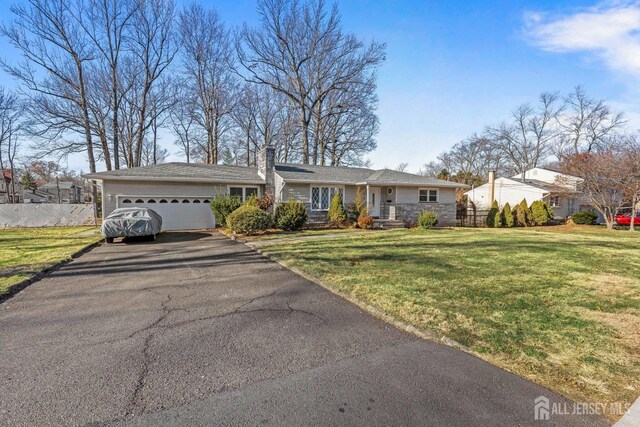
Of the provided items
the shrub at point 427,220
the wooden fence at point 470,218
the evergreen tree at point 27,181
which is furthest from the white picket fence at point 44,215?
the evergreen tree at point 27,181

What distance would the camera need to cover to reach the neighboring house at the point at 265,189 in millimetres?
13516

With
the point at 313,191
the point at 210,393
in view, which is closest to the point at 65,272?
the point at 210,393

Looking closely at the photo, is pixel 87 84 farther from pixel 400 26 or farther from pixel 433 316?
pixel 433 316

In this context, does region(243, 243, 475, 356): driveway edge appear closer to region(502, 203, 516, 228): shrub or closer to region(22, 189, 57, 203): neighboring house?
region(502, 203, 516, 228): shrub

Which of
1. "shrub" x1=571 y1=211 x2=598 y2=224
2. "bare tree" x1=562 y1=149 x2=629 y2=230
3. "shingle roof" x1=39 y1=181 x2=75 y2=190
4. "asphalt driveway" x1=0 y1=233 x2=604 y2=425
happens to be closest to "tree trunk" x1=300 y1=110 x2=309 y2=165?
"bare tree" x1=562 y1=149 x2=629 y2=230

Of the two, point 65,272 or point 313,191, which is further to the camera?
point 313,191

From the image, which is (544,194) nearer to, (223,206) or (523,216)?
(523,216)

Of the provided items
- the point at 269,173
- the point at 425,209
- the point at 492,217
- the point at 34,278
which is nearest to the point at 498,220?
the point at 492,217

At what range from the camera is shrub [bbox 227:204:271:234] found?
1162 centimetres

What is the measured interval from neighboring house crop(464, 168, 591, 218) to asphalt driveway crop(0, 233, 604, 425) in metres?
22.6

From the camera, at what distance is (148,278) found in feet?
18.6

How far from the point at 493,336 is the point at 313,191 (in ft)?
45.5

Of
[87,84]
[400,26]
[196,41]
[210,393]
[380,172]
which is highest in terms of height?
[196,41]

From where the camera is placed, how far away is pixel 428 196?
19.0m
